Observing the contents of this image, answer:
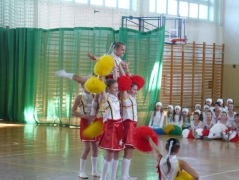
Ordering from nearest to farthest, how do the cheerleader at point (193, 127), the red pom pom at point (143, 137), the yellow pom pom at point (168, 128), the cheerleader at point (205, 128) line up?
the red pom pom at point (143, 137), the cheerleader at point (205, 128), the cheerleader at point (193, 127), the yellow pom pom at point (168, 128)

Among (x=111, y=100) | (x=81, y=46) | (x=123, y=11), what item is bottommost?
(x=111, y=100)

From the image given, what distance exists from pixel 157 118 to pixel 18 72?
14.0ft

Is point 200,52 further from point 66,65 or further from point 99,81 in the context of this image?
point 99,81

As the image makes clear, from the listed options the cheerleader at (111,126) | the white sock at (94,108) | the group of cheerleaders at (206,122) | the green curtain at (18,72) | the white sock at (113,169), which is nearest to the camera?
the cheerleader at (111,126)

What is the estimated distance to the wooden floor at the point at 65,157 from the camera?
6.84 meters

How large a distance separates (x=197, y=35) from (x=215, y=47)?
38.4 inches

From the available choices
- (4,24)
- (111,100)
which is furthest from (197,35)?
(111,100)

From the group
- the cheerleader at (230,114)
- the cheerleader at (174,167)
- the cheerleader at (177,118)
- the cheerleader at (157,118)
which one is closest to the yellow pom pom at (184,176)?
the cheerleader at (174,167)

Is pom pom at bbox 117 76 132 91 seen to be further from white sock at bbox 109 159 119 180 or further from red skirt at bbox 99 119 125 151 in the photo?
white sock at bbox 109 159 119 180

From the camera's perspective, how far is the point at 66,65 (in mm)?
13086

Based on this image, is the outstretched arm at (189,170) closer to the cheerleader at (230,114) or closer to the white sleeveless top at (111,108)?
the white sleeveless top at (111,108)

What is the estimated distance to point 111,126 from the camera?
233 inches

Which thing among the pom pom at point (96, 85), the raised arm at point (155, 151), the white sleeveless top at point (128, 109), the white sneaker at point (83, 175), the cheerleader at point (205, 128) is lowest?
the white sneaker at point (83, 175)

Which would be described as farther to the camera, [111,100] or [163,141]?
[163,141]
